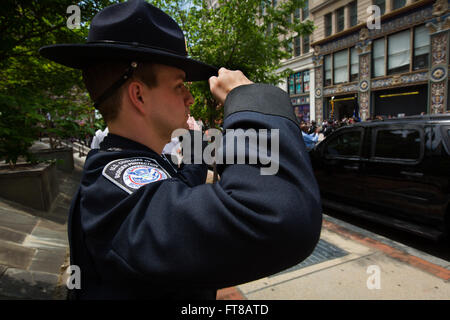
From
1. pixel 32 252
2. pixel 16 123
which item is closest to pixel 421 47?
pixel 16 123

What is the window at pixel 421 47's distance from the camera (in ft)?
63.2

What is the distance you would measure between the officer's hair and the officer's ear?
2cm

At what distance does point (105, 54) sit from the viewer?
1.02 m

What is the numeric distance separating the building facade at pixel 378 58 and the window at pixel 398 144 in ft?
48.7

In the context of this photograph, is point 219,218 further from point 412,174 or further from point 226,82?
point 412,174

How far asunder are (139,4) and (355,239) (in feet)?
15.5

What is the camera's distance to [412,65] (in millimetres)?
20094

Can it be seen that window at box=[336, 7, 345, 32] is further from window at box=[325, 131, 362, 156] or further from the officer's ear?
the officer's ear

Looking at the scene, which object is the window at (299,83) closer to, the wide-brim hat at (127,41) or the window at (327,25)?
the window at (327,25)

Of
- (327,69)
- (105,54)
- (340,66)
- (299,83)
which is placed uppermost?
(327,69)

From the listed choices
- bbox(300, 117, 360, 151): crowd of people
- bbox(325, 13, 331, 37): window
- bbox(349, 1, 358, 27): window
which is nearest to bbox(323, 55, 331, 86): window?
bbox(325, 13, 331, 37): window

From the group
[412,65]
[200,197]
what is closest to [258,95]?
[200,197]

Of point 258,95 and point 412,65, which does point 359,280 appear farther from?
point 412,65

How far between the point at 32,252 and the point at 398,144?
19.2 feet
